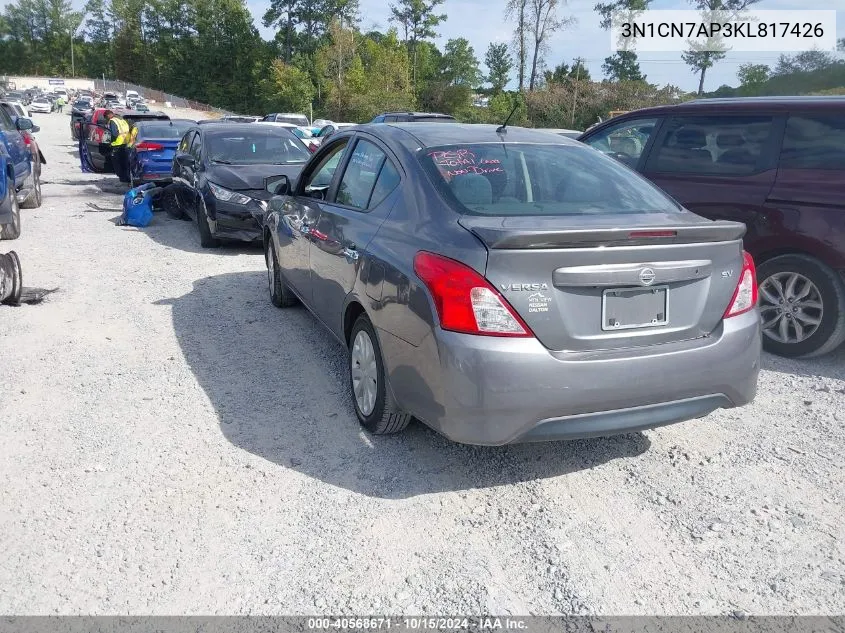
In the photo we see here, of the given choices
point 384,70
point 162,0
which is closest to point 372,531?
point 384,70

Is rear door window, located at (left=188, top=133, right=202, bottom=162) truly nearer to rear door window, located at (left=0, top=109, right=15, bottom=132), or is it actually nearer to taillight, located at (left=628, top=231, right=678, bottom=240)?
rear door window, located at (left=0, top=109, right=15, bottom=132)

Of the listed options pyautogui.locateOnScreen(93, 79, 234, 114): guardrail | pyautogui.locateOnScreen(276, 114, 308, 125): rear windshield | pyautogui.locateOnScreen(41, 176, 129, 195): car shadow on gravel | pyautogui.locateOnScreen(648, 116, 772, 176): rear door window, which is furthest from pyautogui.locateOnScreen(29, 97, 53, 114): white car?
pyautogui.locateOnScreen(648, 116, 772, 176): rear door window

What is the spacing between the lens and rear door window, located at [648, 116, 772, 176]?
17.8 ft

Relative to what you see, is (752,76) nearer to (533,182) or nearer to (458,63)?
(458,63)

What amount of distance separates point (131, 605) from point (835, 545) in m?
2.85

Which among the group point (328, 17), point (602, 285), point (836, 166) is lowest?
point (602, 285)

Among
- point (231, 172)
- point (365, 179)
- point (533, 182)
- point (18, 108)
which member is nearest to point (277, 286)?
point (365, 179)

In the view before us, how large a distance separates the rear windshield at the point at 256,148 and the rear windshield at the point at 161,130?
4081 mm

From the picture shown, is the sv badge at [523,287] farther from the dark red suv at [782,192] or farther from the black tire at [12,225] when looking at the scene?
the black tire at [12,225]

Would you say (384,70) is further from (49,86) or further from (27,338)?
(27,338)

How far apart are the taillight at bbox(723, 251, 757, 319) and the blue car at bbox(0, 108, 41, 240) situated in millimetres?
8260

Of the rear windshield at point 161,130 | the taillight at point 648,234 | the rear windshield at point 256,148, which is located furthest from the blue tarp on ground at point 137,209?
the taillight at point 648,234

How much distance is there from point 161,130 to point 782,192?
11932 millimetres

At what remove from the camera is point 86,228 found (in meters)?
10.4
